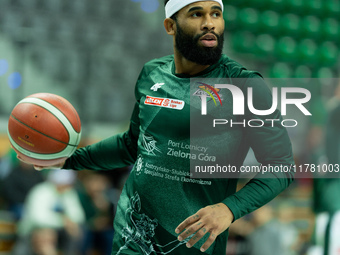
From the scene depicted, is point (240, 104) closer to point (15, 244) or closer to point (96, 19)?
point (15, 244)

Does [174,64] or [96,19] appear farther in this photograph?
[96,19]

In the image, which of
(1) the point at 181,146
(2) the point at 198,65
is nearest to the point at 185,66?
(2) the point at 198,65

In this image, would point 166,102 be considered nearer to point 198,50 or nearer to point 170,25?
point 198,50

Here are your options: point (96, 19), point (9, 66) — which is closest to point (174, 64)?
point (9, 66)

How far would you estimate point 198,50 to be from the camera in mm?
2678

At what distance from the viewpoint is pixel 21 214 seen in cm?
682

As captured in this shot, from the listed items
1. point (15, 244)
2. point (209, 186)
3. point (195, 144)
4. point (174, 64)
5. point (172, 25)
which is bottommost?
point (15, 244)

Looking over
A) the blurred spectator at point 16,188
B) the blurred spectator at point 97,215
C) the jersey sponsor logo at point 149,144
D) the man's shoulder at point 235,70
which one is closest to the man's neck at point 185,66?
the man's shoulder at point 235,70

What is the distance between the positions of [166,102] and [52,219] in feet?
13.6

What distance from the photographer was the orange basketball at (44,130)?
2938mm

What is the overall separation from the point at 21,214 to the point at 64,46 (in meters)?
6.12

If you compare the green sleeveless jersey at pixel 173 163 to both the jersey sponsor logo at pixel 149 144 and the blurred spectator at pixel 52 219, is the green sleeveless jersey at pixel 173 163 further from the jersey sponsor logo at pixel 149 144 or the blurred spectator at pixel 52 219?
the blurred spectator at pixel 52 219

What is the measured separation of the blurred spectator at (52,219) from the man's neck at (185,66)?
13.2ft

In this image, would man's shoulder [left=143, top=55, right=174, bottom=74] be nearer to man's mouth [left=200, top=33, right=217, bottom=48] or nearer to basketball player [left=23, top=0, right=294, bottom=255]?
basketball player [left=23, top=0, right=294, bottom=255]
